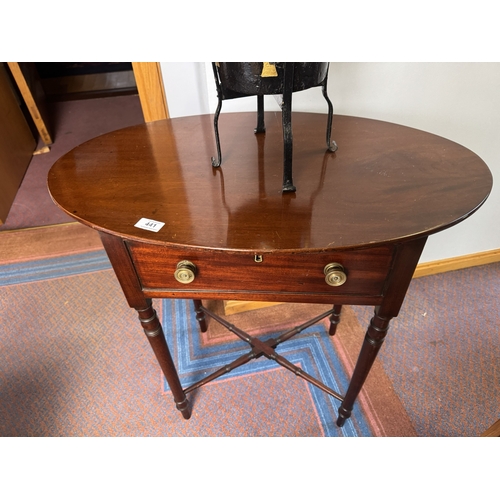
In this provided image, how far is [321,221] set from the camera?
0.56 m

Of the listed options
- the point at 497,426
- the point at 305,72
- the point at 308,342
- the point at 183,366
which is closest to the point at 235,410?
the point at 183,366

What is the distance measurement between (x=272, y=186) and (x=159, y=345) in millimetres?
459

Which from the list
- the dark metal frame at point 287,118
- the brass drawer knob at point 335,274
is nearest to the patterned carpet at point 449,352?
the brass drawer knob at point 335,274

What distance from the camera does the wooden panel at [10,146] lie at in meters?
1.94

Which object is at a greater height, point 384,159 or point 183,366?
point 384,159

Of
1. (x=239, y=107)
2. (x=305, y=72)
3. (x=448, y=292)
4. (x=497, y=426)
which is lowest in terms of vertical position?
(x=448, y=292)

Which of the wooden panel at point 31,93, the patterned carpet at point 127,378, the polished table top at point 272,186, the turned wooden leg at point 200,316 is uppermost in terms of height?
the polished table top at point 272,186

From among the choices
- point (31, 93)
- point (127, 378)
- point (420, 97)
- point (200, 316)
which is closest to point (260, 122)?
point (420, 97)

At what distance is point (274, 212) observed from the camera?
1.93 feet

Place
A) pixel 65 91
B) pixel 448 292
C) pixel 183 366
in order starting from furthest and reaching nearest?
pixel 65 91
pixel 448 292
pixel 183 366

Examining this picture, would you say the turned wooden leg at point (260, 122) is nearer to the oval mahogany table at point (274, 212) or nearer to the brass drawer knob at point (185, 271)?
the oval mahogany table at point (274, 212)

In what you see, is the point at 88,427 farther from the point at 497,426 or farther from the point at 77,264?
the point at 497,426
